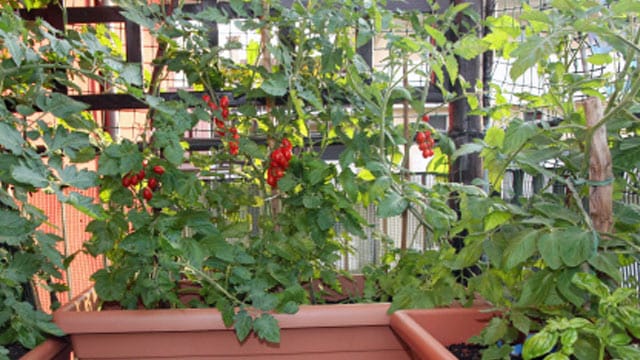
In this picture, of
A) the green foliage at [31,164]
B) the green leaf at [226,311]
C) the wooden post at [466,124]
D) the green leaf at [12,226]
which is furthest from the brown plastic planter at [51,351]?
the wooden post at [466,124]

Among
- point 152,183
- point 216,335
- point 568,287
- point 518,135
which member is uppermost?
point 518,135

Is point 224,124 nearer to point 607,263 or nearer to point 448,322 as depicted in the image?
point 448,322

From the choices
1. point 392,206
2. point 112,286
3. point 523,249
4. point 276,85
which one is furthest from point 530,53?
point 112,286

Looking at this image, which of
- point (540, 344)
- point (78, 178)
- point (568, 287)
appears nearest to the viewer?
point (540, 344)

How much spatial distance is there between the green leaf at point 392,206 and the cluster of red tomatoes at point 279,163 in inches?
11.3

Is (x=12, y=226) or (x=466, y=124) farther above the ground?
(x=466, y=124)

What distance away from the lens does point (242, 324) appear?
1.12m

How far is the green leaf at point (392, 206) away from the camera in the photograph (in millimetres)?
1006

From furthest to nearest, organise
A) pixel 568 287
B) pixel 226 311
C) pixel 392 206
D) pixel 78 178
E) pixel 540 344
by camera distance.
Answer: pixel 226 311 < pixel 392 206 < pixel 78 178 < pixel 568 287 < pixel 540 344

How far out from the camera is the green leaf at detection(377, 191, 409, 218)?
1.01m

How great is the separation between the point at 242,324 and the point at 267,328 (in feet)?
0.17

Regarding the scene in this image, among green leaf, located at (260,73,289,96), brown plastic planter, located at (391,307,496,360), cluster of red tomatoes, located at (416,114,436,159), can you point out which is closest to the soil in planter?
brown plastic planter, located at (391,307,496,360)

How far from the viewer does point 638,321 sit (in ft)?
2.15

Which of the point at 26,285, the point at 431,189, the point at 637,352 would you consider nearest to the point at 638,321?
the point at 637,352
